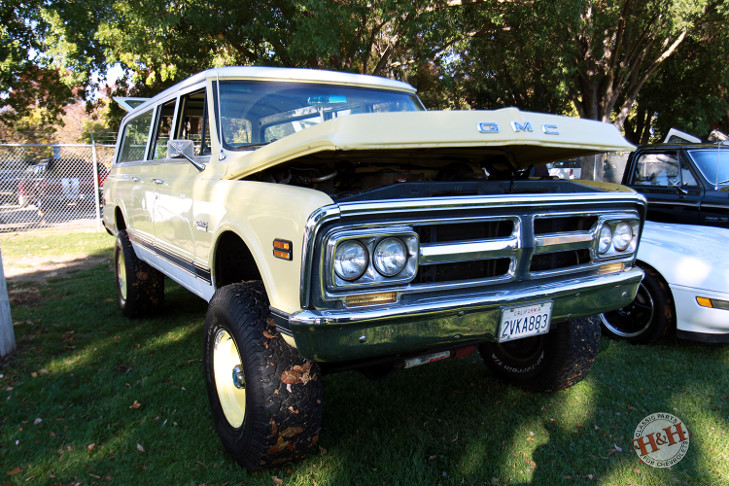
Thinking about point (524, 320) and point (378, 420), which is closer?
point (524, 320)

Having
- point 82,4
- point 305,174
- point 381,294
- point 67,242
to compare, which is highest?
point 82,4

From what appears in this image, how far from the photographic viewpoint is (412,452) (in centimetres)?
268

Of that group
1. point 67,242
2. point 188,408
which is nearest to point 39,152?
point 67,242

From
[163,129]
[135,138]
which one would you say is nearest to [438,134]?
[163,129]

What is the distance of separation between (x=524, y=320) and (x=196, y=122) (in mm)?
2560

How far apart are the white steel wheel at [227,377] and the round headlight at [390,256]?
105 cm

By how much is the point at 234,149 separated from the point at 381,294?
1519 mm

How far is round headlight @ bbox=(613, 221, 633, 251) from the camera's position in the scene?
2.62 m

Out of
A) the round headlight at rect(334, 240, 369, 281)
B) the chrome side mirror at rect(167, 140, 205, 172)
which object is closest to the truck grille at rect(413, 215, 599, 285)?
the round headlight at rect(334, 240, 369, 281)

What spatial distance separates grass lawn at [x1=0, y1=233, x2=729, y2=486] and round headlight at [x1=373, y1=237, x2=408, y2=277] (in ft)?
3.83

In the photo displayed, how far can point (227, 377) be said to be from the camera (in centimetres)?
268

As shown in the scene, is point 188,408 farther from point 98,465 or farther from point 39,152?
point 39,152

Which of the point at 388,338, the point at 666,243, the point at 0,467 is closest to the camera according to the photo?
the point at 388,338

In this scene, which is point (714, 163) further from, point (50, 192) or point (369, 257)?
point (50, 192)
